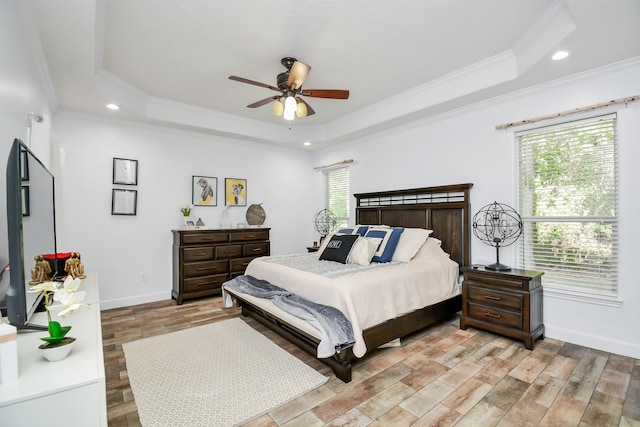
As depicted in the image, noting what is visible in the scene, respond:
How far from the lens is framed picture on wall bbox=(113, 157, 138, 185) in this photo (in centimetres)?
412

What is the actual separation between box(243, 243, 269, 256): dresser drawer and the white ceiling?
2.18 m

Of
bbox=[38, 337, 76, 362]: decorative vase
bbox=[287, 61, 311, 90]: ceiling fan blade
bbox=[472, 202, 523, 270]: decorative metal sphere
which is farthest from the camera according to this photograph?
bbox=[472, 202, 523, 270]: decorative metal sphere

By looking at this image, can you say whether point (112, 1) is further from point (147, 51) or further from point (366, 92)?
point (366, 92)

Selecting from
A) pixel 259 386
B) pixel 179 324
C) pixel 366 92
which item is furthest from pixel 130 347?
pixel 366 92

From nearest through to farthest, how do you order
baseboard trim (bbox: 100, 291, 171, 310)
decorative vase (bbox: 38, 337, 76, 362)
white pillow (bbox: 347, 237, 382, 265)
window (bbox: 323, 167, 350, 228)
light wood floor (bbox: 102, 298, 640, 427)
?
decorative vase (bbox: 38, 337, 76, 362) < light wood floor (bbox: 102, 298, 640, 427) < white pillow (bbox: 347, 237, 382, 265) < baseboard trim (bbox: 100, 291, 171, 310) < window (bbox: 323, 167, 350, 228)

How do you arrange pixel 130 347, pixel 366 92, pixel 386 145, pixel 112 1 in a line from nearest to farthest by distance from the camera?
pixel 112 1 < pixel 130 347 < pixel 366 92 < pixel 386 145

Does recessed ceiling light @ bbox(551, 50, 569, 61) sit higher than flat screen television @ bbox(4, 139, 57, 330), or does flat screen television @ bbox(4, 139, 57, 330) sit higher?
recessed ceiling light @ bbox(551, 50, 569, 61)

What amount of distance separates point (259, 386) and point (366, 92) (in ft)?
11.2

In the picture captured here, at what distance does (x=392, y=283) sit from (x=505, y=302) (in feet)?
3.85

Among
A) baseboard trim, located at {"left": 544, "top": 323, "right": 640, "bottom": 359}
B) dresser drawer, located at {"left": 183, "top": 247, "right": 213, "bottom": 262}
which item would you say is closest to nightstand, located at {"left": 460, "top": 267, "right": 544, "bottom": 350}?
baseboard trim, located at {"left": 544, "top": 323, "right": 640, "bottom": 359}

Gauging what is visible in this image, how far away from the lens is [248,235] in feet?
15.9

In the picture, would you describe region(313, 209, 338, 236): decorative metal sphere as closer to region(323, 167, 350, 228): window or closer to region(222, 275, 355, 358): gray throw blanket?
region(323, 167, 350, 228): window

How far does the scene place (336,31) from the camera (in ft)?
8.48

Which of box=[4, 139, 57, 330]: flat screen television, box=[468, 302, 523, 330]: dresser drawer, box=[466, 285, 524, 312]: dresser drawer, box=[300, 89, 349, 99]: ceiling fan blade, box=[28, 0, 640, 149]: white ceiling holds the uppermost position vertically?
box=[28, 0, 640, 149]: white ceiling
